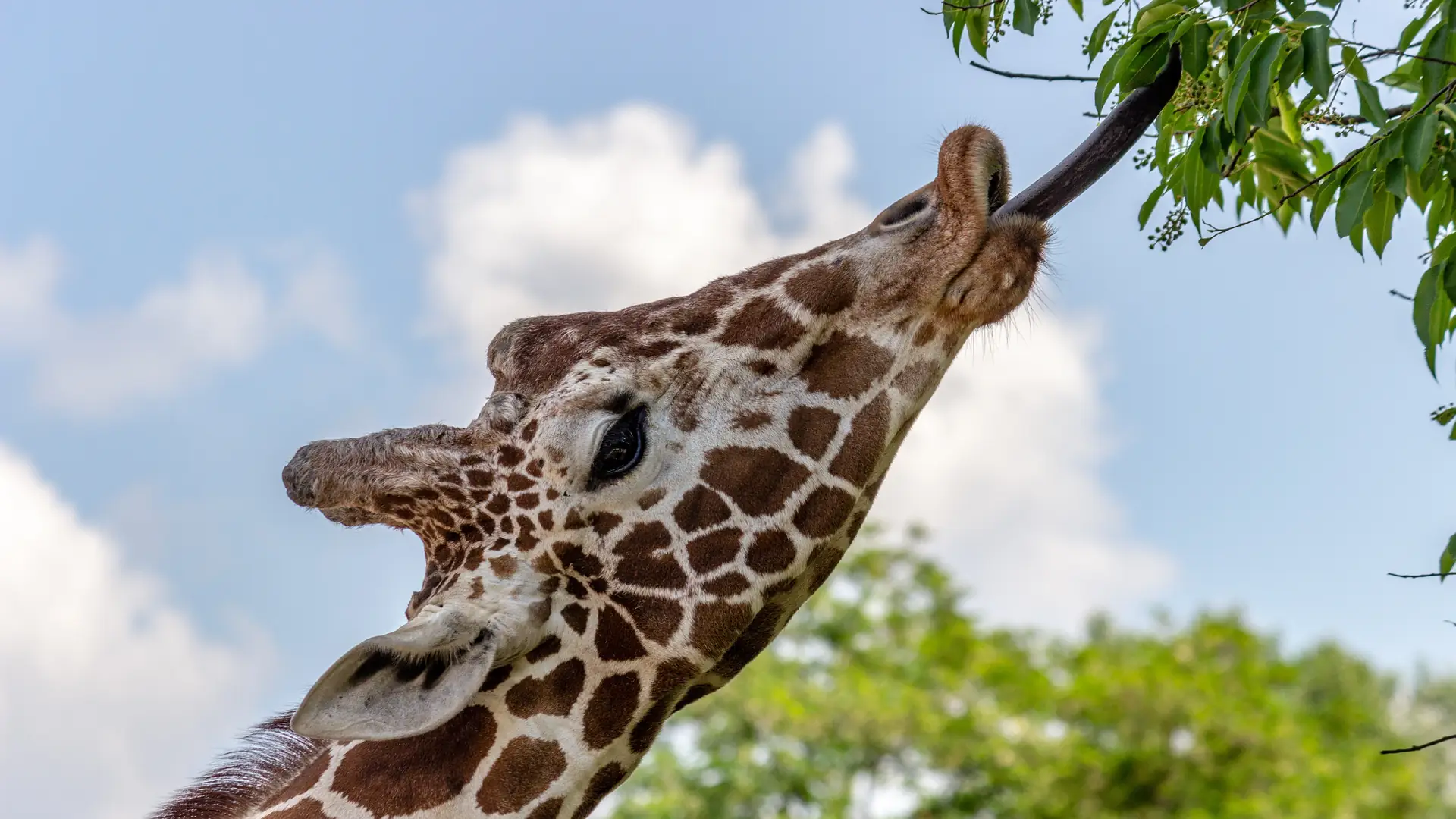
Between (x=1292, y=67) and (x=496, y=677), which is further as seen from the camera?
(x=496, y=677)

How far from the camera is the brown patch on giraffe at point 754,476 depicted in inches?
147

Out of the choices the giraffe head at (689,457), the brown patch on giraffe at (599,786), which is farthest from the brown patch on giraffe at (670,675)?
the brown patch on giraffe at (599,786)

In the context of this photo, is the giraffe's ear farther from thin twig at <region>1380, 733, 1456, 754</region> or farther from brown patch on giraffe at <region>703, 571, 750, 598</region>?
A: thin twig at <region>1380, 733, 1456, 754</region>

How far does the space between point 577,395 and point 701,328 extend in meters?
0.44

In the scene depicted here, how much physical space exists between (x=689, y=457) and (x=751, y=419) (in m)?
0.21

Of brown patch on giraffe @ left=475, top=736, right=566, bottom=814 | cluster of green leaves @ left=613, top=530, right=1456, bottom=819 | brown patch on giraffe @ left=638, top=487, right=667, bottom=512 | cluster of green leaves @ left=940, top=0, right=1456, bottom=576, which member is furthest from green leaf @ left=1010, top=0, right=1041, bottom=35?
cluster of green leaves @ left=613, top=530, right=1456, bottom=819

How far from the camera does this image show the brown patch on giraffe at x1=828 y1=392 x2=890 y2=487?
376 centimetres

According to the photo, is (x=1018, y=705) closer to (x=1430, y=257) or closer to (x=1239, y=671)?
(x=1239, y=671)

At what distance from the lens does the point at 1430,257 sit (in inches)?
149

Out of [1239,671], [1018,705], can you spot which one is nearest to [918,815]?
[1018,705]

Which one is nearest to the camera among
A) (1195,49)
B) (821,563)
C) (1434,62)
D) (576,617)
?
(1434,62)

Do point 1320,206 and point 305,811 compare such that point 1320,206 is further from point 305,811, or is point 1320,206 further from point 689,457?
point 305,811

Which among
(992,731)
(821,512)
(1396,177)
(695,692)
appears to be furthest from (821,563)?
(992,731)

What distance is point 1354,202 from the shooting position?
128 inches
